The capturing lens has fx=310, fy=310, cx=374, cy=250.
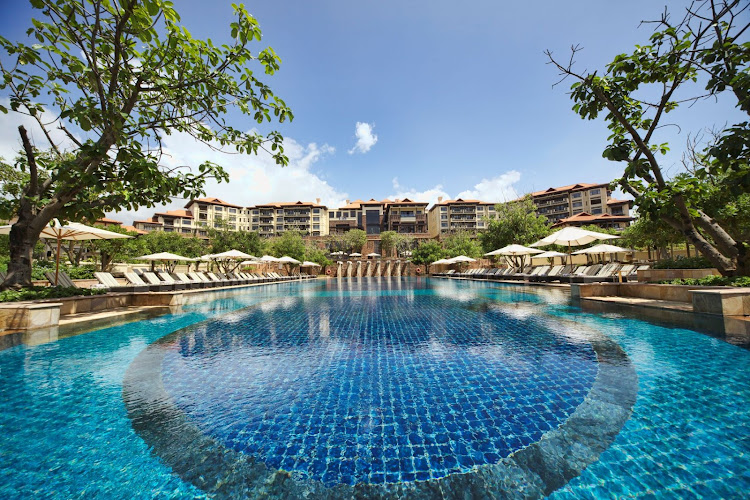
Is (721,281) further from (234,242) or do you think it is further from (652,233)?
(234,242)

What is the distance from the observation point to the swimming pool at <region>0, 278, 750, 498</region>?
2.01 meters

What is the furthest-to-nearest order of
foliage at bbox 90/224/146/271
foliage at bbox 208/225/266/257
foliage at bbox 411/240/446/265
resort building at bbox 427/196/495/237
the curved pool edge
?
resort building at bbox 427/196/495/237 < foliage at bbox 411/240/446/265 < foliage at bbox 208/225/266/257 < foliage at bbox 90/224/146/271 < the curved pool edge

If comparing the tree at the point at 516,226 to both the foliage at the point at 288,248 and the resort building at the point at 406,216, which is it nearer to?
the foliage at the point at 288,248

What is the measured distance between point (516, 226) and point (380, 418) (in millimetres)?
26802

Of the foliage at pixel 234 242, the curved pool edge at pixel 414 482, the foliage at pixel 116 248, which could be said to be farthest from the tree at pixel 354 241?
the curved pool edge at pixel 414 482

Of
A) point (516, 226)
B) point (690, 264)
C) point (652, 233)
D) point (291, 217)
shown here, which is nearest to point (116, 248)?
point (516, 226)

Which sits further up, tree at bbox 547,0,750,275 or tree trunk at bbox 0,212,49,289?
tree at bbox 547,0,750,275

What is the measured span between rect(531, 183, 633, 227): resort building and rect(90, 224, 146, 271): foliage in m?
66.0

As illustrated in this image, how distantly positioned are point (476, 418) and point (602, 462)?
949 mm

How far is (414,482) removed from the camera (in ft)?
6.57

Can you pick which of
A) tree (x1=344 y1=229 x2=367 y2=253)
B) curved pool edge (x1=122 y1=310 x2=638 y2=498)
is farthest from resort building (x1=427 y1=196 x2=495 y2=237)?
curved pool edge (x1=122 y1=310 x2=638 y2=498)

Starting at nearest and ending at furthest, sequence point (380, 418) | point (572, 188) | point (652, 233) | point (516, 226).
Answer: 1. point (380, 418)
2. point (652, 233)
3. point (516, 226)
4. point (572, 188)

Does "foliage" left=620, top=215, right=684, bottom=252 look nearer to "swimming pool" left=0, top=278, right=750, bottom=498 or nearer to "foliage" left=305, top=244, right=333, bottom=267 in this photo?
"swimming pool" left=0, top=278, right=750, bottom=498

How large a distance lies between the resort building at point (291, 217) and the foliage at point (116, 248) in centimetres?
4472
